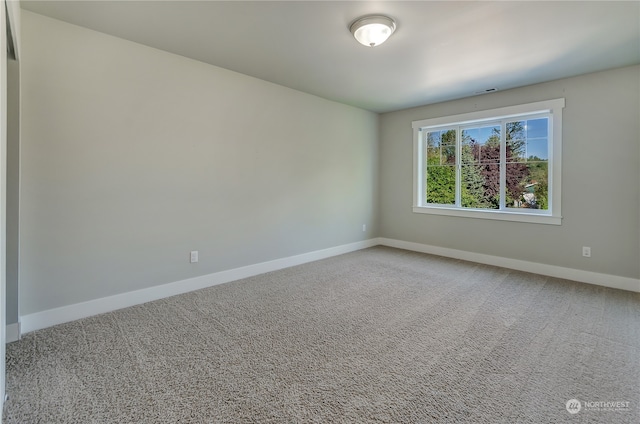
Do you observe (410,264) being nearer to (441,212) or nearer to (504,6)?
(441,212)

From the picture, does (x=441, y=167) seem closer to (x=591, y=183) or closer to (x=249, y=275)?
(x=591, y=183)

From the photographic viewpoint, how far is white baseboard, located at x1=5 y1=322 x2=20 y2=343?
7.53ft

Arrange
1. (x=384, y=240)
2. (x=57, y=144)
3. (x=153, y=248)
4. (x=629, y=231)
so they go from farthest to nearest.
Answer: (x=384, y=240) → (x=629, y=231) → (x=153, y=248) → (x=57, y=144)

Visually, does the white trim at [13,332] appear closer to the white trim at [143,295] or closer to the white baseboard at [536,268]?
the white trim at [143,295]

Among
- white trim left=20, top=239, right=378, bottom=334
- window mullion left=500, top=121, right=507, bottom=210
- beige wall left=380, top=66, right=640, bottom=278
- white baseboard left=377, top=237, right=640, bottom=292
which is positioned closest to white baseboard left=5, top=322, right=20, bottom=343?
white trim left=20, top=239, right=378, bottom=334

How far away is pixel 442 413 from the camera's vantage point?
5.29 feet

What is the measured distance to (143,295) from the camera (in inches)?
121

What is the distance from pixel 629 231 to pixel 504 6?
9.73 ft

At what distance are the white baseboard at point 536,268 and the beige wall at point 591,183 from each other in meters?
0.06

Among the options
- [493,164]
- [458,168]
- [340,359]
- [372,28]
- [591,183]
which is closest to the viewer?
[340,359]

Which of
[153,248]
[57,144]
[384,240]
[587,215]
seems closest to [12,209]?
[57,144]

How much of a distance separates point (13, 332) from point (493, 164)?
561 centimetres

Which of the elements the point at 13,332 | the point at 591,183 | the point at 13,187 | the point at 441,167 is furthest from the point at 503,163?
the point at 13,332

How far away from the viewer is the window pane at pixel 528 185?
13.5 feet
